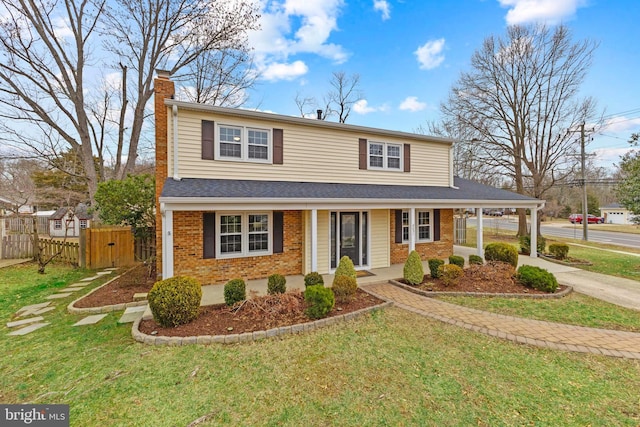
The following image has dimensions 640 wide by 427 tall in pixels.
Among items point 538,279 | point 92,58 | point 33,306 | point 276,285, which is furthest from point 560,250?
point 92,58

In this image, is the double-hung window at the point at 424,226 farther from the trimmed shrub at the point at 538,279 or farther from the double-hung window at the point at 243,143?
the double-hung window at the point at 243,143

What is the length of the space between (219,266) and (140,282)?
223 cm

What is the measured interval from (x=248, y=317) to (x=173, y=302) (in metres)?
1.39

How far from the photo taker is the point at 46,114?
1455cm

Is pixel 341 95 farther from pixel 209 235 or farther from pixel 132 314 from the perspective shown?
pixel 132 314

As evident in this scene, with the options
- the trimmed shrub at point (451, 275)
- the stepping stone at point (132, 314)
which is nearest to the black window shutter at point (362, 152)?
the trimmed shrub at point (451, 275)

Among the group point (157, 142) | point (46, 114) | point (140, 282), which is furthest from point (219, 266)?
point (46, 114)

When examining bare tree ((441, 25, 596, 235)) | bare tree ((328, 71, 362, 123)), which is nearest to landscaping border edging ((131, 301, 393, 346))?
bare tree ((328, 71, 362, 123))

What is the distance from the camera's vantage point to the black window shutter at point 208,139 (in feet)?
26.9

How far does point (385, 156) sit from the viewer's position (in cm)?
1077

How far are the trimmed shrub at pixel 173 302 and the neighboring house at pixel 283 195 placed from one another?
1.63m

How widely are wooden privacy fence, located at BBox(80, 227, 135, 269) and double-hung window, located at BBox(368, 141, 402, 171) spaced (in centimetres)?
978

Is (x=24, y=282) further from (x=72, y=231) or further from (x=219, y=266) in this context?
(x=72, y=231)

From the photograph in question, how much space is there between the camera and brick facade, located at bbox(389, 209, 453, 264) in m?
10.6
